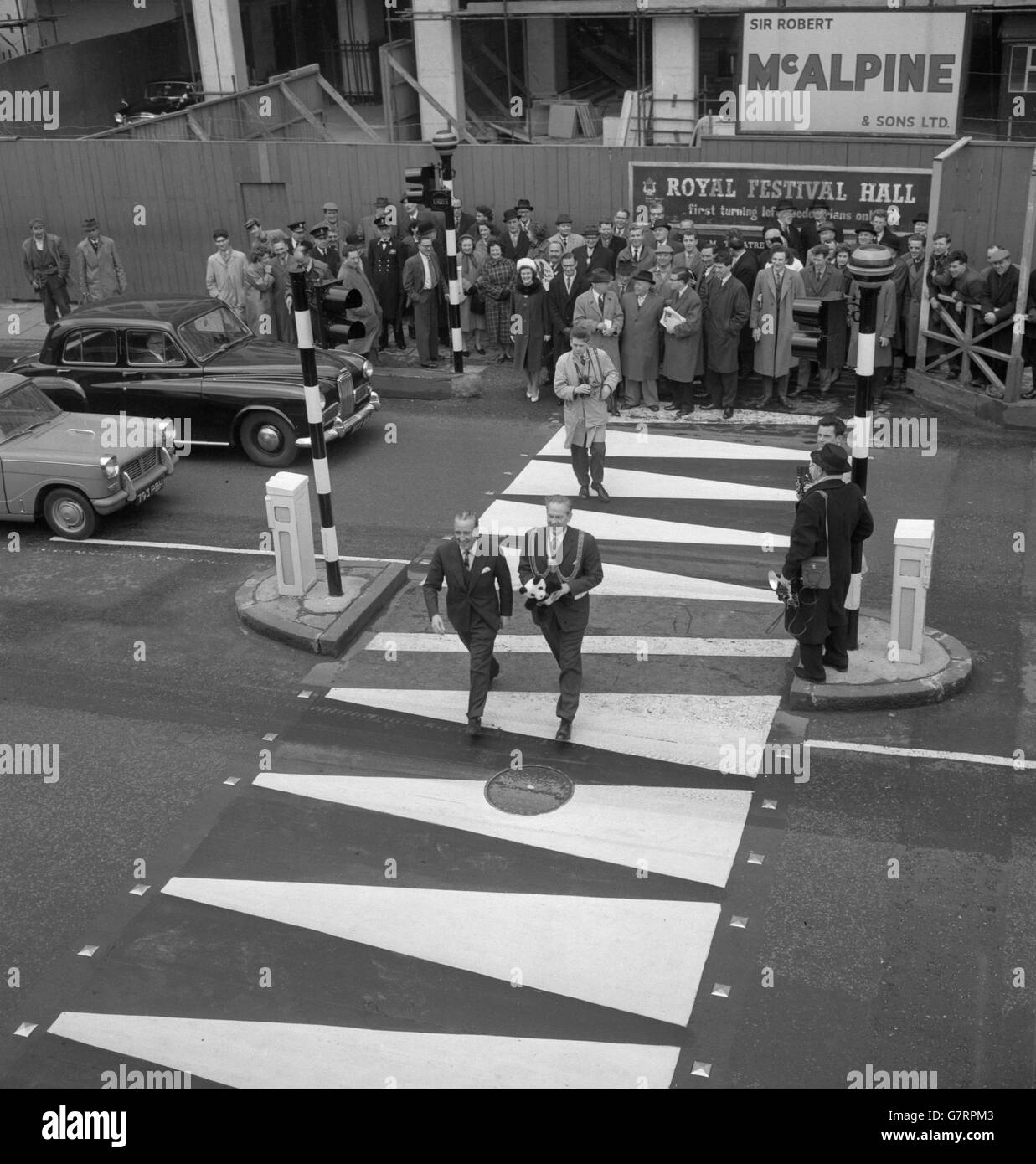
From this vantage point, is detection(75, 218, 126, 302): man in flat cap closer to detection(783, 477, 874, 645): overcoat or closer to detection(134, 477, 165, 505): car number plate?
detection(134, 477, 165, 505): car number plate

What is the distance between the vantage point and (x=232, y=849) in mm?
8750

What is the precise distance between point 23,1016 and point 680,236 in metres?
14.4

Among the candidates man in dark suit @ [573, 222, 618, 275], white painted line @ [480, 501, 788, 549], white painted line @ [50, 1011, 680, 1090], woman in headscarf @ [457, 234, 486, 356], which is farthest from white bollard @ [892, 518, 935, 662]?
woman in headscarf @ [457, 234, 486, 356]

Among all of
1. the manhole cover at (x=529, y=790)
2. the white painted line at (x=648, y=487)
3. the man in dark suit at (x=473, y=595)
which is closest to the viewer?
the manhole cover at (x=529, y=790)

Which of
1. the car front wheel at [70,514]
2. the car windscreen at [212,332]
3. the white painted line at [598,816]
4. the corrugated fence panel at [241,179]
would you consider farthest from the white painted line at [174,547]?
the corrugated fence panel at [241,179]

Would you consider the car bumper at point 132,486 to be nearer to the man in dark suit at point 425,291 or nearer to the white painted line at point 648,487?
the white painted line at point 648,487

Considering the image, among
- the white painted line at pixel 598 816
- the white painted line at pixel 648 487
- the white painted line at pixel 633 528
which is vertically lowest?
the white painted line at pixel 598 816

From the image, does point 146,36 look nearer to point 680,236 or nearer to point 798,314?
point 680,236

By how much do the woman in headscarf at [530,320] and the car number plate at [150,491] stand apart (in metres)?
5.01

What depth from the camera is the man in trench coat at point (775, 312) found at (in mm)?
Result: 15836

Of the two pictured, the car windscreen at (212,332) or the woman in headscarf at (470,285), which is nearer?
the car windscreen at (212,332)

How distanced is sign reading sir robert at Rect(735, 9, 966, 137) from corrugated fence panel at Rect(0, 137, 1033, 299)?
0.71m

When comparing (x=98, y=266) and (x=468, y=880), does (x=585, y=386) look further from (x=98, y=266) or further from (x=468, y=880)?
(x=98, y=266)

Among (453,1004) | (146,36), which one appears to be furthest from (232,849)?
(146,36)
